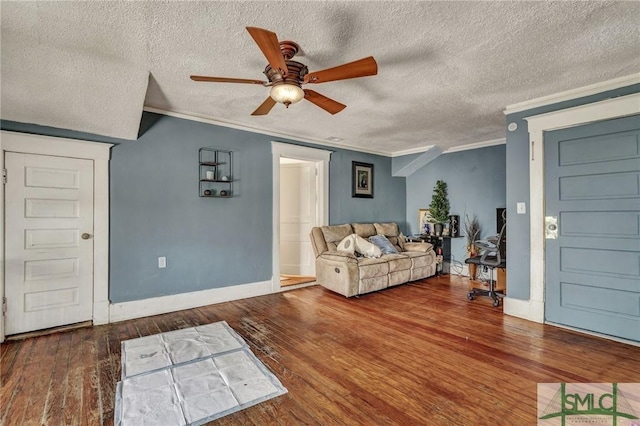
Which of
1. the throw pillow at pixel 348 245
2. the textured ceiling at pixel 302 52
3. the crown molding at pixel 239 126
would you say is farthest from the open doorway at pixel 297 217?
the textured ceiling at pixel 302 52

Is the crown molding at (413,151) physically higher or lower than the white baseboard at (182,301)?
higher

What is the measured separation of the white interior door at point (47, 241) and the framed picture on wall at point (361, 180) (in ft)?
12.6

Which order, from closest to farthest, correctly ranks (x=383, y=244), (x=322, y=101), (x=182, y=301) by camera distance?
1. (x=322, y=101)
2. (x=182, y=301)
3. (x=383, y=244)

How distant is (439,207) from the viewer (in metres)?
5.65

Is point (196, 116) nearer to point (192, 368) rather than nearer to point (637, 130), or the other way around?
point (192, 368)

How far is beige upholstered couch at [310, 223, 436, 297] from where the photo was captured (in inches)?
162

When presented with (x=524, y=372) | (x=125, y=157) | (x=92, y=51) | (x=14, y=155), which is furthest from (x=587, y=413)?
(x=14, y=155)

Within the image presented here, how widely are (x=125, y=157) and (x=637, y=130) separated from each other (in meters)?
5.01

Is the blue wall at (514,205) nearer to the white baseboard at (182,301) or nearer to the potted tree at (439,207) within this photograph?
the potted tree at (439,207)

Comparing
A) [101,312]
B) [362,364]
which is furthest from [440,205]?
[101,312]

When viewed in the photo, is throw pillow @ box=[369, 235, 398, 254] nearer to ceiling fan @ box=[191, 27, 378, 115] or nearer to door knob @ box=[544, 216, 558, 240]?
door knob @ box=[544, 216, 558, 240]

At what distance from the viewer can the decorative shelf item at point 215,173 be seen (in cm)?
374

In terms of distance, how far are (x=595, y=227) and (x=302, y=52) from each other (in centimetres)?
314

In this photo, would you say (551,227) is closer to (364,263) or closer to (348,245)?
(364,263)
